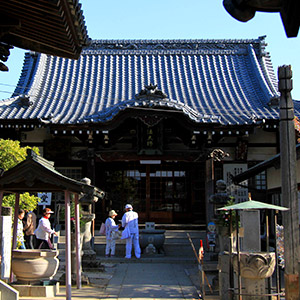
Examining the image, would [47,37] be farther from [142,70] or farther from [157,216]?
[142,70]

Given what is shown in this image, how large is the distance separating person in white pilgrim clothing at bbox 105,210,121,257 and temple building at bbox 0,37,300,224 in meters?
2.92

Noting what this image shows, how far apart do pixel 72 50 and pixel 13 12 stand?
1336 mm

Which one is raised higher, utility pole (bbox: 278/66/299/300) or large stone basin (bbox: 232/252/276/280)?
utility pole (bbox: 278/66/299/300)

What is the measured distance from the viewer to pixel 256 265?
7105 millimetres

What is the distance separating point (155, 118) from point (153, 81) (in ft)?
17.2

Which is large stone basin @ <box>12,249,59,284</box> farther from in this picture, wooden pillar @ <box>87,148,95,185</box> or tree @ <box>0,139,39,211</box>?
wooden pillar @ <box>87,148,95,185</box>

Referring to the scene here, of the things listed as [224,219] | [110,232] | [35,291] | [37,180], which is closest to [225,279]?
[224,219]

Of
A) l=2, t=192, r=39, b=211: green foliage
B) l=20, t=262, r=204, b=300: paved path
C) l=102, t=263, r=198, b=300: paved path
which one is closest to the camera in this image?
l=20, t=262, r=204, b=300: paved path

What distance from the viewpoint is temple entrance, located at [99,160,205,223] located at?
18.9 m

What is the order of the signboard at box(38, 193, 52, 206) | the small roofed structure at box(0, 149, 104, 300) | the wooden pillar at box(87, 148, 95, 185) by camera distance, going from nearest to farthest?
the small roofed structure at box(0, 149, 104, 300)
the wooden pillar at box(87, 148, 95, 185)
the signboard at box(38, 193, 52, 206)

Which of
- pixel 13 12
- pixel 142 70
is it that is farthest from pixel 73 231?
pixel 142 70

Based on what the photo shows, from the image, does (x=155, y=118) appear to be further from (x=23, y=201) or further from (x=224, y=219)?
(x=23, y=201)

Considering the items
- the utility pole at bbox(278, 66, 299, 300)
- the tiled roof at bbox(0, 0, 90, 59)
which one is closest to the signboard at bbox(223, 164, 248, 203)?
the utility pole at bbox(278, 66, 299, 300)

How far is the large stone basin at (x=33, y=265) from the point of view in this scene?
8.11 metres
